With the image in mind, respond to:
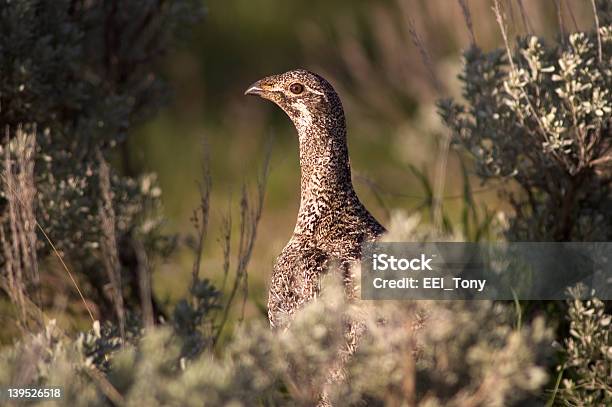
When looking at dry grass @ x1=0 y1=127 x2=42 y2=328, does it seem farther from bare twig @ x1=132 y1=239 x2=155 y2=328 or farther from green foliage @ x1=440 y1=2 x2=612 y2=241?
green foliage @ x1=440 y1=2 x2=612 y2=241

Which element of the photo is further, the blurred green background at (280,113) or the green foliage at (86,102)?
the blurred green background at (280,113)

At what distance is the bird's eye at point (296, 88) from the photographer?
4.62m

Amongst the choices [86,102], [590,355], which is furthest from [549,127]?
[86,102]

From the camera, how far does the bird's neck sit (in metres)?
4.44

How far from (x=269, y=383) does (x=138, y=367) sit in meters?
0.39

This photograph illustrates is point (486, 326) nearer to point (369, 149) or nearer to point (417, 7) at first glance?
point (417, 7)

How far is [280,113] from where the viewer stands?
12492mm

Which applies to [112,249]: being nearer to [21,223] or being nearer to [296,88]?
[21,223]

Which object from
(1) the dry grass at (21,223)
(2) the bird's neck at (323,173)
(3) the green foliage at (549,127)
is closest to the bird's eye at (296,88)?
(2) the bird's neck at (323,173)

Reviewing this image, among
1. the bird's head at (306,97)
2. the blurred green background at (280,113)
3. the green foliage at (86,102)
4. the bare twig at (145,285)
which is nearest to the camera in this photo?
the bare twig at (145,285)

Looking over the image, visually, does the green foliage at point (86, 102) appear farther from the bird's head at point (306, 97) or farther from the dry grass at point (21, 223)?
the bird's head at point (306, 97)

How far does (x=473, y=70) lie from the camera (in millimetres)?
4898

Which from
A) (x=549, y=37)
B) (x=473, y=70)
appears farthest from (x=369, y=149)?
(x=473, y=70)

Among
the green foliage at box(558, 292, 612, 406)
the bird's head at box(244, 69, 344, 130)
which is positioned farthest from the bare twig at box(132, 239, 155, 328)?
the green foliage at box(558, 292, 612, 406)
